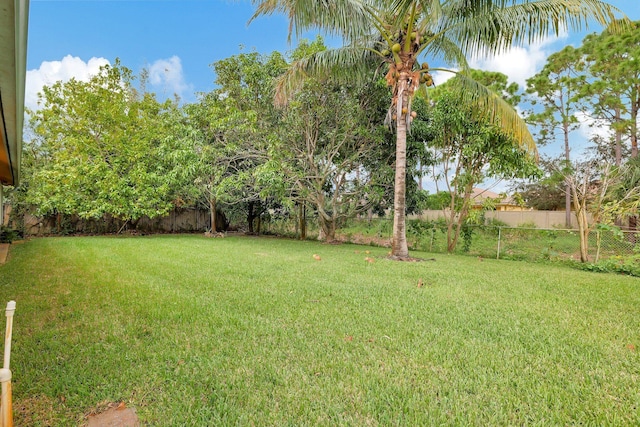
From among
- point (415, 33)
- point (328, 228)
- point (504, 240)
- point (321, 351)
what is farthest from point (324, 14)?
point (504, 240)

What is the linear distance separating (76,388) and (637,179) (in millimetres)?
13007

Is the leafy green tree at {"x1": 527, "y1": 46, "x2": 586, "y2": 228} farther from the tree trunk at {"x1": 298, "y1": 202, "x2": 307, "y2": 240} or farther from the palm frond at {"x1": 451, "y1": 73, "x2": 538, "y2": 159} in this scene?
the tree trunk at {"x1": 298, "y1": 202, "x2": 307, "y2": 240}

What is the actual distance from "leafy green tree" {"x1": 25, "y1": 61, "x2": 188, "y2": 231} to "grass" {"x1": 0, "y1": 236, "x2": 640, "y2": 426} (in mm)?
6728

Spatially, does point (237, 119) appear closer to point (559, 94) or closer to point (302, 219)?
point (302, 219)

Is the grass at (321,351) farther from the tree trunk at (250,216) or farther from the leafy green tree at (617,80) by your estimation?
the tree trunk at (250,216)

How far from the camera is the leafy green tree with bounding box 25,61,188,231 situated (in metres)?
10.8

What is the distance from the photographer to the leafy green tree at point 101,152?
10750mm

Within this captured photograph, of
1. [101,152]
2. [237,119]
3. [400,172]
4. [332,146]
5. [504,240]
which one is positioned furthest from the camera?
[101,152]

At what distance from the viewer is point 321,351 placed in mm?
2520

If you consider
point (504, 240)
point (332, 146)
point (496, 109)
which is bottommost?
point (504, 240)

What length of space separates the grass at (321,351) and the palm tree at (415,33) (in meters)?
4.23

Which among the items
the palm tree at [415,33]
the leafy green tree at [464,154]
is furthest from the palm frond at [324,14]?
the leafy green tree at [464,154]

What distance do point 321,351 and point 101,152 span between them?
12636 mm

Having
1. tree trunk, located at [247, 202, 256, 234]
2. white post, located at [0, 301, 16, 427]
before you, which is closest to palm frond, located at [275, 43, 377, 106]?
white post, located at [0, 301, 16, 427]
